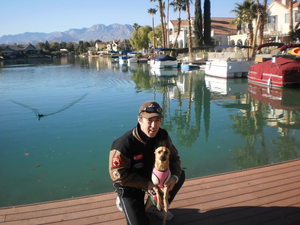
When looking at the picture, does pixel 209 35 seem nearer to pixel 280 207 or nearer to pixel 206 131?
pixel 206 131

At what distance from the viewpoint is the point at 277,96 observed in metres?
16.5

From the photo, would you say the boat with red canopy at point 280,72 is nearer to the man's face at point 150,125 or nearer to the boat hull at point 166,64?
the man's face at point 150,125

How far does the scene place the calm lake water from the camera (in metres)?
6.63

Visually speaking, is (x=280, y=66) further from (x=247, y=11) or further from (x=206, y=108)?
(x=247, y=11)

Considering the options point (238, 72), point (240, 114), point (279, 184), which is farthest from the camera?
point (238, 72)

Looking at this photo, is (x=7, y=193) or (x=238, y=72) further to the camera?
(x=238, y=72)

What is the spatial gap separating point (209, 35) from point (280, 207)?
170 feet

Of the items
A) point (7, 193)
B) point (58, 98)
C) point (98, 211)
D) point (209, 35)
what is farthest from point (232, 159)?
point (209, 35)

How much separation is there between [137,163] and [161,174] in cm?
29

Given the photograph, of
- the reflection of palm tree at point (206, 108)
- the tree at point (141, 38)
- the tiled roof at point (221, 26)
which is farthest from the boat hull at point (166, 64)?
the tree at point (141, 38)

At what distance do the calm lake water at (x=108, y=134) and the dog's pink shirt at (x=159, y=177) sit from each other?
3.35 meters

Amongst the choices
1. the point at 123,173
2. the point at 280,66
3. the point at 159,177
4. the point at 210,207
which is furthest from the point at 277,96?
the point at 123,173

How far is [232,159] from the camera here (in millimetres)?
7445

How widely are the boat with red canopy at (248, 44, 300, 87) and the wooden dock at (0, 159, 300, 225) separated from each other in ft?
49.6
